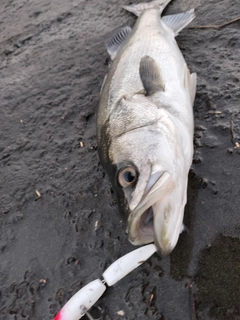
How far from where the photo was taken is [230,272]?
9.06ft

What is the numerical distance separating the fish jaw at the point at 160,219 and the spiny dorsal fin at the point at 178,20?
8.71ft

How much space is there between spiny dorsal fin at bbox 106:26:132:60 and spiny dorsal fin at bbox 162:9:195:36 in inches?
19.5

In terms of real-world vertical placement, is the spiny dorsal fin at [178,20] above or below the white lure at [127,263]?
above

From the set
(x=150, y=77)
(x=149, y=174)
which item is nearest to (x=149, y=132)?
(x=149, y=174)

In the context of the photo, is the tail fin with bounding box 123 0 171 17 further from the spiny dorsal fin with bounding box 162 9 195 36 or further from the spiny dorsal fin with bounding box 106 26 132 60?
the spiny dorsal fin with bounding box 106 26 132 60

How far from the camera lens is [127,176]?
2719mm

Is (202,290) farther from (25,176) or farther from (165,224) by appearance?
(25,176)

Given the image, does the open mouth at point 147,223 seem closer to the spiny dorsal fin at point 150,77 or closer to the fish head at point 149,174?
the fish head at point 149,174

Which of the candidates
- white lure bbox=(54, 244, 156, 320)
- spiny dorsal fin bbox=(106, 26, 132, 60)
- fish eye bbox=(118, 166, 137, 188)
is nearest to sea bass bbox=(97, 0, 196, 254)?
fish eye bbox=(118, 166, 137, 188)

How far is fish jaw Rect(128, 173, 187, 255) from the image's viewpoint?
8.00 ft

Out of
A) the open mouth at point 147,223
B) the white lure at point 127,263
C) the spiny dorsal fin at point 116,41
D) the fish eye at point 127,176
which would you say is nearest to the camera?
the open mouth at point 147,223

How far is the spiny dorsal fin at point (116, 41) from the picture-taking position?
454cm

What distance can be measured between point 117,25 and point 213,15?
4.34 ft

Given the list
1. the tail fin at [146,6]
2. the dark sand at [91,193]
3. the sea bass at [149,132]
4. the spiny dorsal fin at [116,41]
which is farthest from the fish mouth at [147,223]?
the tail fin at [146,6]
